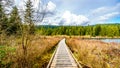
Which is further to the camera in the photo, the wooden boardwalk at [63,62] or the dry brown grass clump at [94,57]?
the wooden boardwalk at [63,62]

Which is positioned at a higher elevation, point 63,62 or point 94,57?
point 94,57

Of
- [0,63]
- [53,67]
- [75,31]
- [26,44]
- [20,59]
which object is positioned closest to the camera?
[26,44]

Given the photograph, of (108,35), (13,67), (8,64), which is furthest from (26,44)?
(108,35)

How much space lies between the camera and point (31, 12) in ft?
19.3

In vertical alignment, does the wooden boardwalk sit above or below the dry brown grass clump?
below

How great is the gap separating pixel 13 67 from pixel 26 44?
37.7 inches

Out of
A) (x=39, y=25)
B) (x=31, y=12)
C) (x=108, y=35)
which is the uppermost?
(x=31, y=12)

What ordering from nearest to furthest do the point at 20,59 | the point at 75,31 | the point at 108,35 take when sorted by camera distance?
the point at 20,59 → the point at 108,35 → the point at 75,31

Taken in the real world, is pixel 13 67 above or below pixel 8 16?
below

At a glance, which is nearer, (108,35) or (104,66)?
(104,66)

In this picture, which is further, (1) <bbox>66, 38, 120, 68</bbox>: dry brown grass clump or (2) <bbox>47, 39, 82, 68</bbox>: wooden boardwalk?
(2) <bbox>47, 39, 82, 68</bbox>: wooden boardwalk

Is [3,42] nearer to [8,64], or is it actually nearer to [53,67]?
[8,64]

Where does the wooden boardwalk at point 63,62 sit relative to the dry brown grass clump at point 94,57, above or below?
below

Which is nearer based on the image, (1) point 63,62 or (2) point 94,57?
(2) point 94,57
